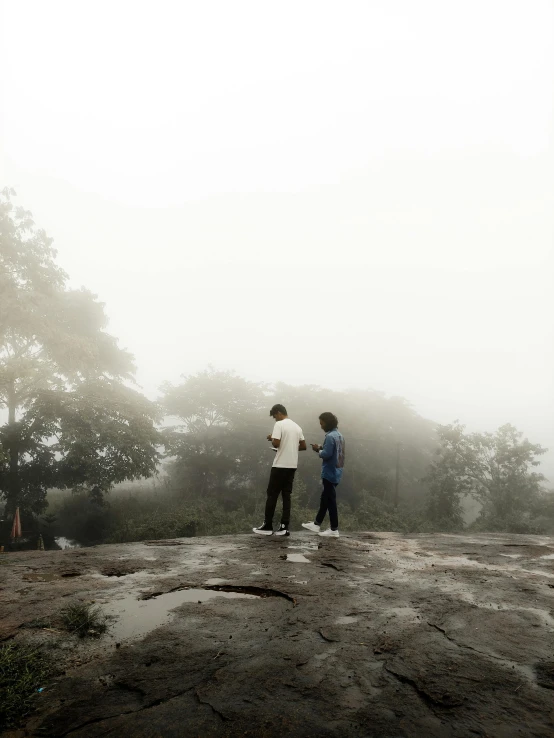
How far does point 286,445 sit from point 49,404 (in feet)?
44.6

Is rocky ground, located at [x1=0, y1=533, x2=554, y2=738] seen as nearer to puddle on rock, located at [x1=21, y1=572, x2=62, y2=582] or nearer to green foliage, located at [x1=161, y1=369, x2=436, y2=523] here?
puddle on rock, located at [x1=21, y1=572, x2=62, y2=582]

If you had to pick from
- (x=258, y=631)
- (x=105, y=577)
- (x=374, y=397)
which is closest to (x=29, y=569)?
(x=105, y=577)

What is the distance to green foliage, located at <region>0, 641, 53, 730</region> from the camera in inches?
73.7

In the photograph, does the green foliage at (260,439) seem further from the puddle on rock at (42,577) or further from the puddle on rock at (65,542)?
the puddle on rock at (42,577)

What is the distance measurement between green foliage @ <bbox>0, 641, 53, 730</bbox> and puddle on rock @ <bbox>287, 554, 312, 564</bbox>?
10.3ft

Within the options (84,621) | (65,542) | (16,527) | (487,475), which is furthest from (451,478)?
(84,621)

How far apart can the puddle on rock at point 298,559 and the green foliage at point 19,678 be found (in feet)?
10.3

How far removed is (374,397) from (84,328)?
2058 cm

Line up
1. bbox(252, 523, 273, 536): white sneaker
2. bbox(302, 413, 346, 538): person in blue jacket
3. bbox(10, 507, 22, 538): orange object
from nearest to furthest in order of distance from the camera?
1. bbox(302, 413, 346, 538): person in blue jacket
2. bbox(252, 523, 273, 536): white sneaker
3. bbox(10, 507, 22, 538): orange object

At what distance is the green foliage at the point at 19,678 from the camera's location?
187 cm

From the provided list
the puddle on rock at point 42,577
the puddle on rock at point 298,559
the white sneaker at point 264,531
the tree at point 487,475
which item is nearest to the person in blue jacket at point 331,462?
the white sneaker at point 264,531

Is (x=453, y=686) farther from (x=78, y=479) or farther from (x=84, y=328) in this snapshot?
(x=84, y=328)

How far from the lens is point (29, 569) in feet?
15.3

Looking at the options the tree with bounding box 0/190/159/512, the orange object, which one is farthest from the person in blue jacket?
the orange object
